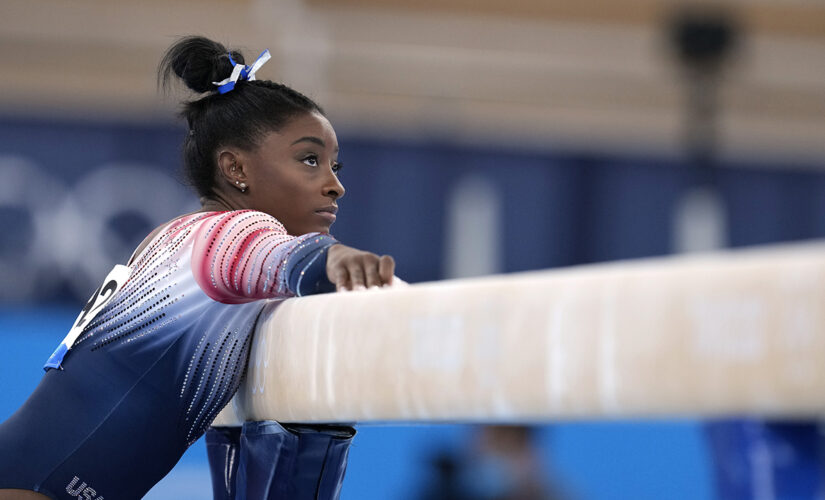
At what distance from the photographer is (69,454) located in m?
1.74

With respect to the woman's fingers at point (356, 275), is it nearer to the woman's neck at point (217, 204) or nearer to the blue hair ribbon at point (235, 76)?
the woman's neck at point (217, 204)

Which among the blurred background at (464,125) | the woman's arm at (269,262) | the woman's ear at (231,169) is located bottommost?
the woman's arm at (269,262)

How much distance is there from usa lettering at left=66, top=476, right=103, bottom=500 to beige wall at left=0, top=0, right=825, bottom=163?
5.79 m

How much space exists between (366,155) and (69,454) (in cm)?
573

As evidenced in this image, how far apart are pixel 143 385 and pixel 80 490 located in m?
0.20

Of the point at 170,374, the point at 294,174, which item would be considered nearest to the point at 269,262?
the point at 170,374

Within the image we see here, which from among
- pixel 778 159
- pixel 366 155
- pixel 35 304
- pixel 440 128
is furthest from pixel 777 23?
pixel 35 304

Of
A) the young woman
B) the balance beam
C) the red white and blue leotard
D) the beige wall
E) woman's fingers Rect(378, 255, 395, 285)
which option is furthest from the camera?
the beige wall

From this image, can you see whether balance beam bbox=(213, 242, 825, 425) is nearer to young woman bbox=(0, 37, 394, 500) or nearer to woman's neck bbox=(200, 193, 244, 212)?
young woman bbox=(0, 37, 394, 500)

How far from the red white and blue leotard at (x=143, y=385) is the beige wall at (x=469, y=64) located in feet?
18.7

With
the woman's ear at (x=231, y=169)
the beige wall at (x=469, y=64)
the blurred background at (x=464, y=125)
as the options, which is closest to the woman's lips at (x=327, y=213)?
the woman's ear at (x=231, y=169)

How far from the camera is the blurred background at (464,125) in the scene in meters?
6.86

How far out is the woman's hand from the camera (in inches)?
56.4

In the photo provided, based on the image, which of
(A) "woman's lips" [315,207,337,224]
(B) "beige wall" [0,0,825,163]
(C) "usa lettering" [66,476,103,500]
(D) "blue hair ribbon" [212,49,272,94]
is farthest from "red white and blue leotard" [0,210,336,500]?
(B) "beige wall" [0,0,825,163]
